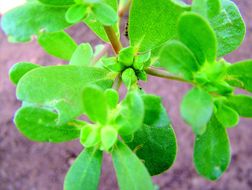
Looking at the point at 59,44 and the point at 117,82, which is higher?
the point at 117,82

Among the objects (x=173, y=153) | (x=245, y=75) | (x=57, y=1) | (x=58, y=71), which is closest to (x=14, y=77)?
(x=58, y=71)

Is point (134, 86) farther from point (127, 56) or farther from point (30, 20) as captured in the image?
point (30, 20)

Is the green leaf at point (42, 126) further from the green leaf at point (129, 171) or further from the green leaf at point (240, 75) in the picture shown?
the green leaf at point (240, 75)

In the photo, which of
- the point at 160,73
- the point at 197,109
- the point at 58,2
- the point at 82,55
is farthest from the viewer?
the point at 82,55

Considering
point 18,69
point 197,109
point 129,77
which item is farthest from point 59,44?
point 197,109

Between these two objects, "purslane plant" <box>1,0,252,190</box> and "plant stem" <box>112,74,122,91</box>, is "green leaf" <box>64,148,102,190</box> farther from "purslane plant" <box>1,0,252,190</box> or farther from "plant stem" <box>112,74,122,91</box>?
"plant stem" <box>112,74,122,91</box>

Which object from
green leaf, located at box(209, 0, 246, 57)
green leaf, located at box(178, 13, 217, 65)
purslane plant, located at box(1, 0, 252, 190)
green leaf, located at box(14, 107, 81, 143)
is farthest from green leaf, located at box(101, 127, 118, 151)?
green leaf, located at box(209, 0, 246, 57)
